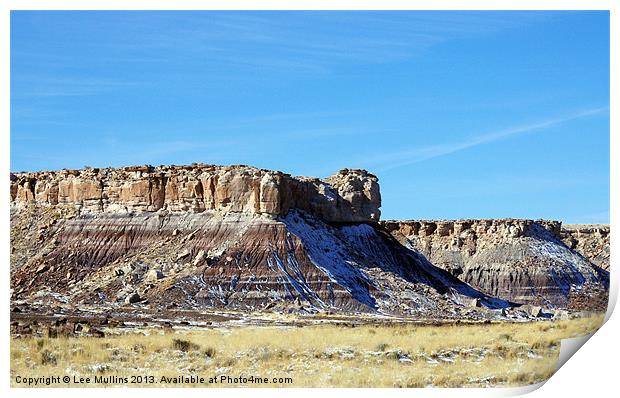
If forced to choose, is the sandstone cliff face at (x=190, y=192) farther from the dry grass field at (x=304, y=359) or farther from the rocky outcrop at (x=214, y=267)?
the dry grass field at (x=304, y=359)

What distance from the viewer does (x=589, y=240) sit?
412 feet

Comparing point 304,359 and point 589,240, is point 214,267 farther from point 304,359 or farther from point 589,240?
point 589,240

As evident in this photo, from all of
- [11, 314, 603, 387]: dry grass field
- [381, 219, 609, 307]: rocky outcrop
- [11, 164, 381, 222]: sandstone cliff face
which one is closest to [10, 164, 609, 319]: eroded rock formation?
[11, 164, 381, 222]: sandstone cliff face

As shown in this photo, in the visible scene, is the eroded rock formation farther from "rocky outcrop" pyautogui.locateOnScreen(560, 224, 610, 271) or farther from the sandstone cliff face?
"rocky outcrop" pyautogui.locateOnScreen(560, 224, 610, 271)

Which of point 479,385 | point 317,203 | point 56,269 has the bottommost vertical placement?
point 479,385

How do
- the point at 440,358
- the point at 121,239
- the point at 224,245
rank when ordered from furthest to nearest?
the point at 121,239 < the point at 224,245 < the point at 440,358

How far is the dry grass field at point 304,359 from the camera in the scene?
24406 millimetres

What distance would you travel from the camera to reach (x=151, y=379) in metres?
24.2

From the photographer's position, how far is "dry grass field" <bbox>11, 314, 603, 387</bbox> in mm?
24406

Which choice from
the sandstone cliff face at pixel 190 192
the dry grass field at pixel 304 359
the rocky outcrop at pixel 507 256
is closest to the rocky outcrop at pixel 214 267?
the sandstone cliff face at pixel 190 192
